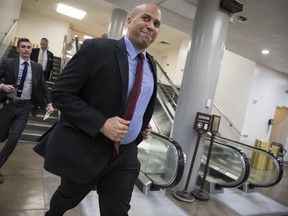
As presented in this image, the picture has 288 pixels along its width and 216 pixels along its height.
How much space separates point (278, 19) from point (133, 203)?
415cm

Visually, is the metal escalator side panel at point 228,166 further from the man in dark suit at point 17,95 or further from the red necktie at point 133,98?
the red necktie at point 133,98

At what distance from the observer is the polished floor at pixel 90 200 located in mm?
2590

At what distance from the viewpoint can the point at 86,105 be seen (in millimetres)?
1309

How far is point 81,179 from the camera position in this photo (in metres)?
1.37

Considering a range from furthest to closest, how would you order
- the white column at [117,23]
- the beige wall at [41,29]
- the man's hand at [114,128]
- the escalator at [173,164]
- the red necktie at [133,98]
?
the beige wall at [41,29]
the white column at [117,23]
the escalator at [173,164]
the red necktie at [133,98]
the man's hand at [114,128]

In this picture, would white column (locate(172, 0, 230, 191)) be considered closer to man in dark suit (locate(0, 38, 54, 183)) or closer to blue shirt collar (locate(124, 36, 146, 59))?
man in dark suit (locate(0, 38, 54, 183))

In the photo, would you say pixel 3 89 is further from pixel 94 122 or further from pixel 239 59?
pixel 239 59

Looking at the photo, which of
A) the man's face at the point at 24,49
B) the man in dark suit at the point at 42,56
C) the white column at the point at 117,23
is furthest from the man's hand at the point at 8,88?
the white column at the point at 117,23

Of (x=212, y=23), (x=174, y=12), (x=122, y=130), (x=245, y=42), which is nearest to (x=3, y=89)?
(x=122, y=130)

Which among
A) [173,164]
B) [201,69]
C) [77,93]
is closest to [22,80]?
[77,93]

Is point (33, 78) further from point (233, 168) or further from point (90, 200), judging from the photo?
point (233, 168)

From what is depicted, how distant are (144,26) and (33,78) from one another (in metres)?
1.97

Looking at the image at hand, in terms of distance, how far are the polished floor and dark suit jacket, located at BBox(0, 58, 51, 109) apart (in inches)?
39.5

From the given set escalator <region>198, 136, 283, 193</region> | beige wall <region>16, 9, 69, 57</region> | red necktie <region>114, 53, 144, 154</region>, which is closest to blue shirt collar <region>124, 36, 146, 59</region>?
red necktie <region>114, 53, 144, 154</region>
